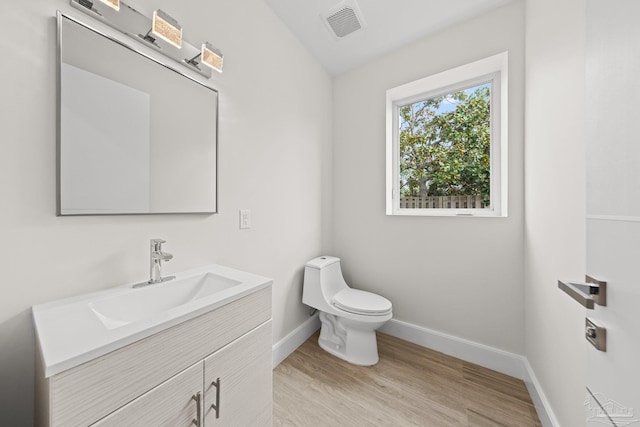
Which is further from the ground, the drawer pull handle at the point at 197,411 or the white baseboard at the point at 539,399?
the drawer pull handle at the point at 197,411

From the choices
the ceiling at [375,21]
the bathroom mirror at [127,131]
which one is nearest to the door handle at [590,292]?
the bathroom mirror at [127,131]

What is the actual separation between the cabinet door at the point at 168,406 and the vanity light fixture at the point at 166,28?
49.8 inches

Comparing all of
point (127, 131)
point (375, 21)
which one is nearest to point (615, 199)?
point (127, 131)

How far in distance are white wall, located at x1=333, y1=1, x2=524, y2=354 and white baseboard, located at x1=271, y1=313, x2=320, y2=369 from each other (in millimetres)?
530

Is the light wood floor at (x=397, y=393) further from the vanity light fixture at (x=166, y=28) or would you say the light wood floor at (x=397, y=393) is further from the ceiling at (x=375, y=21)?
the ceiling at (x=375, y=21)

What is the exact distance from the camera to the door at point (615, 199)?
37cm

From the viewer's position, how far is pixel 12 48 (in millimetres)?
680

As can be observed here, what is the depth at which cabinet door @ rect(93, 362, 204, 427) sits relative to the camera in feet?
1.87

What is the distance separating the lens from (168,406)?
658mm

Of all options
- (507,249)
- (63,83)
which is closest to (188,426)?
(63,83)

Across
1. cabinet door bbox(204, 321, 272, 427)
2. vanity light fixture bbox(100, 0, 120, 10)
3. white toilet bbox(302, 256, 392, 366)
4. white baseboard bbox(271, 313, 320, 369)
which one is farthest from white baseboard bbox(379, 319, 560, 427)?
vanity light fixture bbox(100, 0, 120, 10)

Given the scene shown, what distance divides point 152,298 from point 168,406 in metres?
0.40

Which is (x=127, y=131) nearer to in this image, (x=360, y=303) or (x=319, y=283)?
(x=319, y=283)

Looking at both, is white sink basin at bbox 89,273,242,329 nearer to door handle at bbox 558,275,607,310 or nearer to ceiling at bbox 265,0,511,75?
door handle at bbox 558,275,607,310
